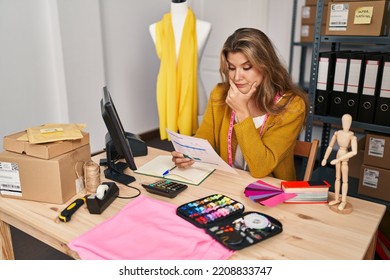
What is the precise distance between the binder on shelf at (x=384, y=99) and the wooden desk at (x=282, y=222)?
1.02 meters

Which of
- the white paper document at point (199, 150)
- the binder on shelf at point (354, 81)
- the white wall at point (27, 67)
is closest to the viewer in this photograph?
the white paper document at point (199, 150)

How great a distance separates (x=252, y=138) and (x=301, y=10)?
2.61 metres

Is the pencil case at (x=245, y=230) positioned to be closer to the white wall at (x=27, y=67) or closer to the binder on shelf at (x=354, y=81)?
the binder on shelf at (x=354, y=81)

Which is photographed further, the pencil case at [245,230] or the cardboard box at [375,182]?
the cardboard box at [375,182]

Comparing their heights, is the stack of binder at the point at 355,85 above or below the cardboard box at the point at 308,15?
below

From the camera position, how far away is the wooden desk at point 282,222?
2.98ft

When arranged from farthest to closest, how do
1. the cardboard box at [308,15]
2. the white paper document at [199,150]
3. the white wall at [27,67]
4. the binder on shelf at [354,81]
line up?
the cardboard box at [308,15] → the white wall at [27,67] → the binder on shelf at [354,81] → the white paper document at [199,150]

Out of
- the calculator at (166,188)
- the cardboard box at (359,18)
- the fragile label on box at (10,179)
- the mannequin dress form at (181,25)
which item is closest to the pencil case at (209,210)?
the calculator at (166,188)

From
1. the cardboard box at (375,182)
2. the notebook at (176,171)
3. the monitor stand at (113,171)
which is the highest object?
the monitor stand at (113,171)

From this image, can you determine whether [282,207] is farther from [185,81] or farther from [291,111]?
[185,81]

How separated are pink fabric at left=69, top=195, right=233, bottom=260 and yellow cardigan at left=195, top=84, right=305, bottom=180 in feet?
1.48

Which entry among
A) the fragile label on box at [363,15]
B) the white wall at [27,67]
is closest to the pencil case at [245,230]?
the fragile label on box at [363,15]

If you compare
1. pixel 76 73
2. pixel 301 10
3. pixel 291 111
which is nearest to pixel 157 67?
pixel 76 73
